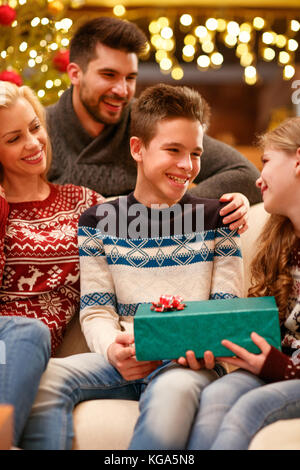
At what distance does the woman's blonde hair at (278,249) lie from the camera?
56.1 inches

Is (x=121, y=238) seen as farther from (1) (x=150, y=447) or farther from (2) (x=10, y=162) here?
(1) (x=150, y=447)

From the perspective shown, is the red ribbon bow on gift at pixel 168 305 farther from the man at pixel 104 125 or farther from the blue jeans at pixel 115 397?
the man at pixel 104 125

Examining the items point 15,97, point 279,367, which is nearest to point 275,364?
point 279,367

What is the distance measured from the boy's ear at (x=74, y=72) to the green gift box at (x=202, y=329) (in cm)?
129

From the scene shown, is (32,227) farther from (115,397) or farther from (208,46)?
(208,46)

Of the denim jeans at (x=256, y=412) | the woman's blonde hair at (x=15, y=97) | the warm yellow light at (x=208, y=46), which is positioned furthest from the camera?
the warm yellow light at (x=208, y=46)

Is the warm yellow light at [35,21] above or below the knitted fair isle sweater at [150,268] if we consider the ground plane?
above

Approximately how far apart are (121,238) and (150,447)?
0.61m

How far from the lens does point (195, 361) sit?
4.18 feet

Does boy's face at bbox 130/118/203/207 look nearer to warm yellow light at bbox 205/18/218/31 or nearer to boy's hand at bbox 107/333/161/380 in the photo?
boy's hand at bbox 107/333/161/380

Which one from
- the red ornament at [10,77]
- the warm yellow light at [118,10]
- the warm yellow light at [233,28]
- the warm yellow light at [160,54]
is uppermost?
the warm yellow light at [118,10]

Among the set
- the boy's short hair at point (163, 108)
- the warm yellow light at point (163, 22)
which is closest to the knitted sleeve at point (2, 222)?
the boy's short hair at point (163, 108)

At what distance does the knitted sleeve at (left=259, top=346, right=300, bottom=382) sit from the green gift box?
33 millimetres

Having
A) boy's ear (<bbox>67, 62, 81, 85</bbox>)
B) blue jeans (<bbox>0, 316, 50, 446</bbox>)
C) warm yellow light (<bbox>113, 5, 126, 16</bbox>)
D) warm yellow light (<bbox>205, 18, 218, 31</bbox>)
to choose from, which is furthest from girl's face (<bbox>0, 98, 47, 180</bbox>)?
warm yellow light (<bbox>113, 5, 126, 16</bbox>)
